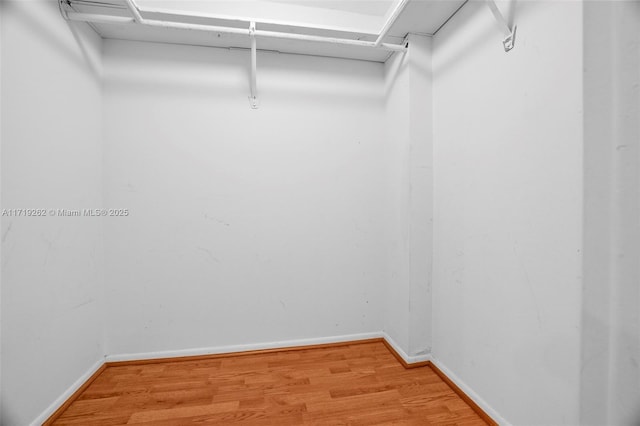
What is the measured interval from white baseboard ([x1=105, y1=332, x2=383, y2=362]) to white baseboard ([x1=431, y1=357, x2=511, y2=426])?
1.64ft

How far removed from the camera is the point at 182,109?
5.61 feet

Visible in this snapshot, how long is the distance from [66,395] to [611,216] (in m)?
2.41

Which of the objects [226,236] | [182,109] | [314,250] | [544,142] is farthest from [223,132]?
[544,142]

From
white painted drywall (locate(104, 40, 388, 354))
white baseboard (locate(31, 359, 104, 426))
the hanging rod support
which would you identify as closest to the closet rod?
the hanging rod support

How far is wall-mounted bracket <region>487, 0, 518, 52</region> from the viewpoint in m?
1.05

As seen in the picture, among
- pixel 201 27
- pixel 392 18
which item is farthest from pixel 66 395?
pixel 392 18

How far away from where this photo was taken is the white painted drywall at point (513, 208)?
889 mm

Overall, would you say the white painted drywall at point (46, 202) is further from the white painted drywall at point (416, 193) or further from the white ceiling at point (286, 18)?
the white painted drywall at point (416, 193)

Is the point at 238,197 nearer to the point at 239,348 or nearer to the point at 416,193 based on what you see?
the point at 239,348

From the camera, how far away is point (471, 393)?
4.31 ft

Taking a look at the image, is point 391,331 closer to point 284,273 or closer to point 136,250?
point 284,273

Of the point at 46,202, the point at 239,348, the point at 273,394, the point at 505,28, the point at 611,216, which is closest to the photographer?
the point at 611,216

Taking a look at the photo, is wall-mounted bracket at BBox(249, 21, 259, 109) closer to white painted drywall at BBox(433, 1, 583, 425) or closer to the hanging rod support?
the hanging rod support

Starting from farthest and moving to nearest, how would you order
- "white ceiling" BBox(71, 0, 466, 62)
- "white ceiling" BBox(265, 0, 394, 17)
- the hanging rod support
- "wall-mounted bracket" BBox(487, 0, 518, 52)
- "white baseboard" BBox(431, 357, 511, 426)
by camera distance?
"white ceiling" BBox(265, 0, 394, 17) < "white ceiling" BBox(71, 0, 466, 62) < the hanging rod support < "white baseboard" BBox(431, 357, 511, 426) < "wall-mounted bracket" BBox(487, 0, 518, 52)
